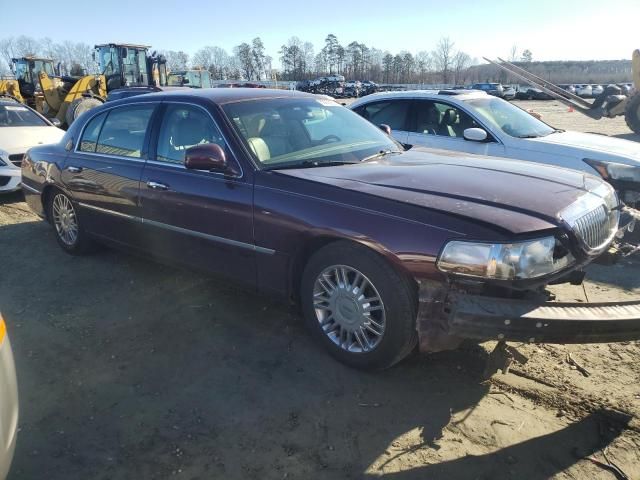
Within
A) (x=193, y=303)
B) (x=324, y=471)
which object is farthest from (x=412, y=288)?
(x=193, y=303)

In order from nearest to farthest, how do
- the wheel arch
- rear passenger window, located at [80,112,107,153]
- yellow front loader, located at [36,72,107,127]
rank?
the wheel arch < rear passenger window, located at [80,112,107,153] < yellow front loader, located at [36,72,107,127]

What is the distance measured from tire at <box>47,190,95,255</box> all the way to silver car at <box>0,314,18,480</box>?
325 centimetres

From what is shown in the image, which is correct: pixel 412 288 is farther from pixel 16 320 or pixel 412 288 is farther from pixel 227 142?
pixel 16 320

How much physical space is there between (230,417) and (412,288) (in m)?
1.22

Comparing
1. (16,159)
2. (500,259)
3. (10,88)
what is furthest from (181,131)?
(10,88)

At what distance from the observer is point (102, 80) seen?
54.8 feet

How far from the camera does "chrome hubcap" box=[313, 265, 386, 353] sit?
117 inches

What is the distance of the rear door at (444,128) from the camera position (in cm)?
608

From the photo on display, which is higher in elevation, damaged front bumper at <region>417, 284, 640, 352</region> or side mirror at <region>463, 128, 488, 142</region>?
side mirror at <region>463, 128, 488, 142</region>

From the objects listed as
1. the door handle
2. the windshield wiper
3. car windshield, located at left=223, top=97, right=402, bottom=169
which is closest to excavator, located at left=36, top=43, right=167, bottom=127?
the door handle

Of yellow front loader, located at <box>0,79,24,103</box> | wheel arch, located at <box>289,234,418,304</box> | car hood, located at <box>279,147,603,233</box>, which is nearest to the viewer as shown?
car hood, located at <box>279,147,603,233</box>

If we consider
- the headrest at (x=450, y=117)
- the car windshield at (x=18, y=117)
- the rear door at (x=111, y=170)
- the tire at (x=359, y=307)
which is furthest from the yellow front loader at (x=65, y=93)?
the tire at (x=359, y=307)

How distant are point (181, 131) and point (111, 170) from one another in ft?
2.90

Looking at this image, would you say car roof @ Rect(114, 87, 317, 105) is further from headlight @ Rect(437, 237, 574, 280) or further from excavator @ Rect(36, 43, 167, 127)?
excavator @ Rect(36, 43, 167, 127)
